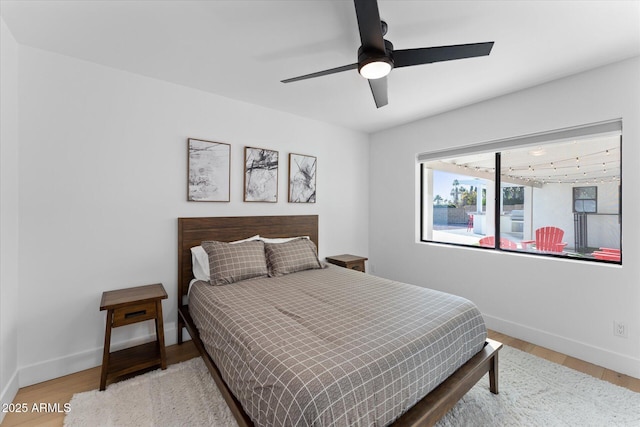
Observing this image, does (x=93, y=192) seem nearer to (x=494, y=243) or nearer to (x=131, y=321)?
(x=131, y=321)

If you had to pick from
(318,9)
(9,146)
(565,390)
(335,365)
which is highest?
(318,9)

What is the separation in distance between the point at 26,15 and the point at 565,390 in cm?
436

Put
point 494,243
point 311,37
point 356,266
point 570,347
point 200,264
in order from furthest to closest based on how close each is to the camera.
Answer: point 356,266 < point 494,243 < point 200,264 < point 570,347 < point 311,37

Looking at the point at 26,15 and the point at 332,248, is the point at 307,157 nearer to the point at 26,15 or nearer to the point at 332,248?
the point at 332,248

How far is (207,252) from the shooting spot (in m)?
2.53

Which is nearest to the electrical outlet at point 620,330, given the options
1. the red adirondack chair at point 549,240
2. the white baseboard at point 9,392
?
the red adirondack chair at point 549,240

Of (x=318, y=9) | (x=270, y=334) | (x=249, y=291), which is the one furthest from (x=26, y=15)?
(x=270, y=334)

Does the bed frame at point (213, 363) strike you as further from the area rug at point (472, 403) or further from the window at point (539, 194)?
the window at point (539, 194)

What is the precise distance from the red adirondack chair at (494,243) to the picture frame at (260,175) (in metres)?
2.53

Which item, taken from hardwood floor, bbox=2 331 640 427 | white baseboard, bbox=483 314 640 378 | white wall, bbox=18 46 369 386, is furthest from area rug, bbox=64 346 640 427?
white wall, bbox=18 46 369 386

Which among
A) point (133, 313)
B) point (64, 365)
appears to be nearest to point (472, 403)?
point (133, 313)

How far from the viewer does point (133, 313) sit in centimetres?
204

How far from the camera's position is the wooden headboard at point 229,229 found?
2.63 m

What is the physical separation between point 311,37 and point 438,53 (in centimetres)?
86
